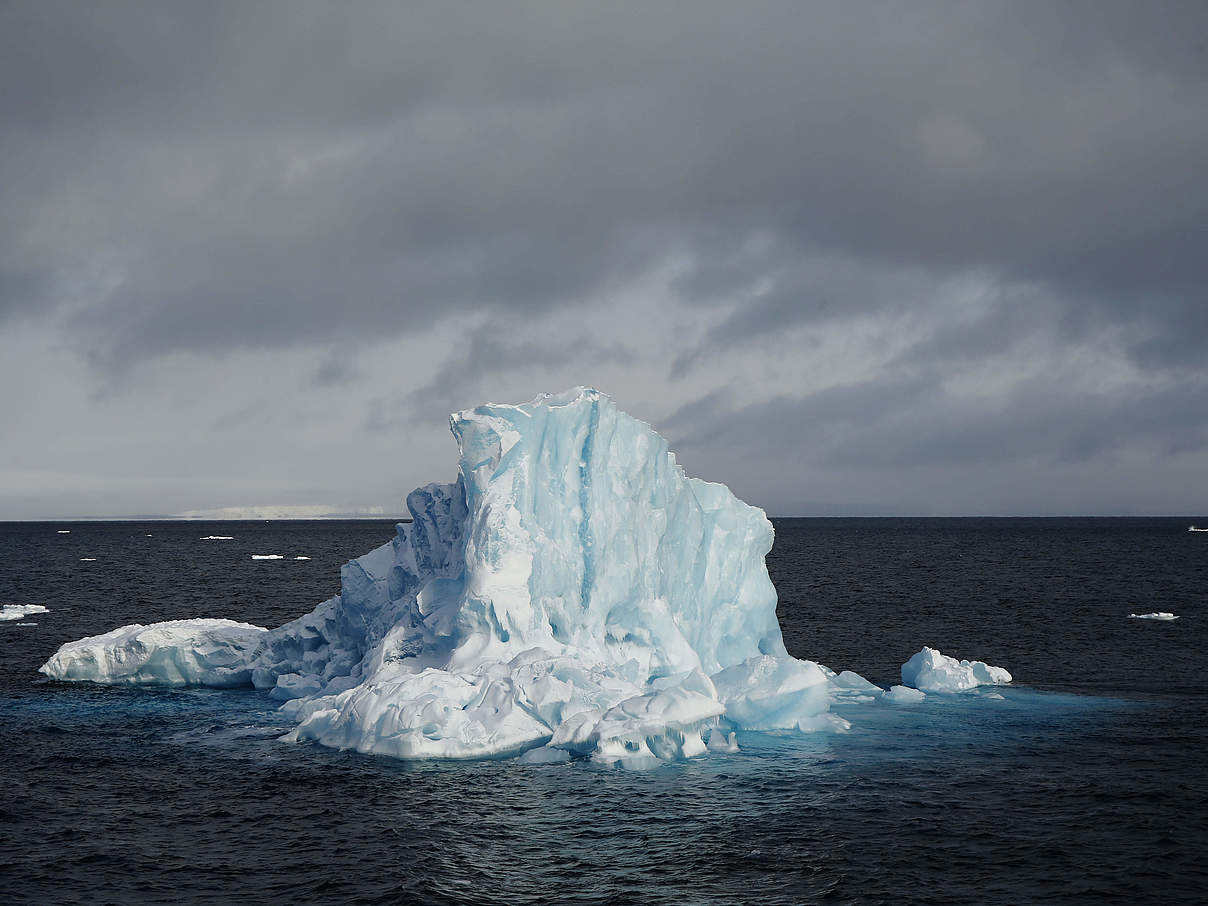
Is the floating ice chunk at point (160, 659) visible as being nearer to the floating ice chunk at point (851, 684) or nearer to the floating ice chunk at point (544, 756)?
the floating ice chunk at point (544, 756)

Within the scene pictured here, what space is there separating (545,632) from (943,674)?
13278 millimetres

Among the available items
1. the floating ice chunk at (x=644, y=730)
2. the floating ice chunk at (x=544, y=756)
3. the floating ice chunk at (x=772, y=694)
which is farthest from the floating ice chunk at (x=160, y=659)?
the floating ice chunk at (x=772, y=694)

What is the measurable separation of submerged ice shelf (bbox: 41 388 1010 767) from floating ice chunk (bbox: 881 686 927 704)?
0.07m

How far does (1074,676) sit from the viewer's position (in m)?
34.0

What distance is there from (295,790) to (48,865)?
465cm

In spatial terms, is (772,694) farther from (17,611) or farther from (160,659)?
(17,611)

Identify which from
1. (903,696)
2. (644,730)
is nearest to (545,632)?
(644,730)

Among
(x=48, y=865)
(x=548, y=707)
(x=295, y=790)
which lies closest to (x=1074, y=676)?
(x=548, y=707)

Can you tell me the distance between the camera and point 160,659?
31453 mm

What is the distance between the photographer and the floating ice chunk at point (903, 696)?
93.5 feet

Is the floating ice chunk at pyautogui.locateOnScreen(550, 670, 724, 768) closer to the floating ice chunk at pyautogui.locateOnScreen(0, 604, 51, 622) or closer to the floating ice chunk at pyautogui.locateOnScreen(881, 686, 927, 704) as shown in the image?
the floating ice chunk at pyautogui.locateOnScreen(881, 686, 927, 704)

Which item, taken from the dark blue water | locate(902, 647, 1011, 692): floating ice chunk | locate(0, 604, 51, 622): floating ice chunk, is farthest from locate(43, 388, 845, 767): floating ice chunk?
locate(0, 604, 51, 622): floating ice chunk

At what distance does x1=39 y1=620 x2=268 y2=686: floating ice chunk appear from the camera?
1235 inches

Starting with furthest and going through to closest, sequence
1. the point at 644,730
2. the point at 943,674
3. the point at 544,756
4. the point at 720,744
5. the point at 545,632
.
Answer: the point at 943,674, the point at 545,632, the point at 720,744, the point at 544,756, the point at 644,730
